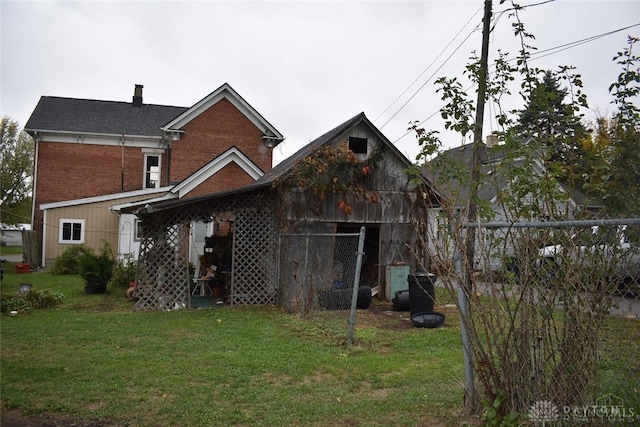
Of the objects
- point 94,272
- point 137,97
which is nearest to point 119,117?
point 137,97

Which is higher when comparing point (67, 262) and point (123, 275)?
point (67, 262)

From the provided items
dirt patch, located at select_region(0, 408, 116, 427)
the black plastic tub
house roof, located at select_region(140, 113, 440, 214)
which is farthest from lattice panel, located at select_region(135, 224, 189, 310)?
dirt patch, located at select_region(0, 408, 116, 427)

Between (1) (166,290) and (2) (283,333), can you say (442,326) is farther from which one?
(1) (166,290)

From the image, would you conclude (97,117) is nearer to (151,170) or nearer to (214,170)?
(151,170)

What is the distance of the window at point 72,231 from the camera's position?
21359 millimetres

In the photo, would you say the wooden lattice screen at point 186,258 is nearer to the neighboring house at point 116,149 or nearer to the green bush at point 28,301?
the green bush at point 28,301

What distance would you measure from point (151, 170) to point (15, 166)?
21445mm

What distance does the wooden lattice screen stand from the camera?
11586 millimetres

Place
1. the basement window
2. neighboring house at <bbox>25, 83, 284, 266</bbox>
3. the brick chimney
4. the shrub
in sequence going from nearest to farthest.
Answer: the basement window → the shrub → neighboring house at <bbox>25, 83, 284, 266</bbox> → the brick chimney

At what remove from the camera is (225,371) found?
21.0 feet

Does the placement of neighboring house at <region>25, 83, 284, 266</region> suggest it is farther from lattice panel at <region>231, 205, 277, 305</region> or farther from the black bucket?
the black bucket

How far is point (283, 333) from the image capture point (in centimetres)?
902

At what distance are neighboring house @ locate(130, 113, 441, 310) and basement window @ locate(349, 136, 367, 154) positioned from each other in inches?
1.1

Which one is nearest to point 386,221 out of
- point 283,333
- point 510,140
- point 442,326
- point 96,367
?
point 442,326
